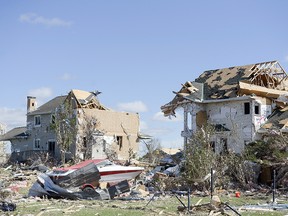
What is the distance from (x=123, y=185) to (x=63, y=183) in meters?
2.62

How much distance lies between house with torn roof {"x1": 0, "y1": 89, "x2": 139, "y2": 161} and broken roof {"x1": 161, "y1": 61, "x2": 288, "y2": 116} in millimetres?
7894

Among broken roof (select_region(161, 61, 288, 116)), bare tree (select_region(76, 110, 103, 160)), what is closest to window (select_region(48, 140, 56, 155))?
bare tree (select_region(76, 110, 103, 160))

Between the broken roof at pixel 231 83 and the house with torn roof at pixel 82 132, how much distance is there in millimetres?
7894

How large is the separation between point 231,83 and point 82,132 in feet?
48.1

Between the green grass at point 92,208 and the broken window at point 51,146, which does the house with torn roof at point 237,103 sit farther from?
the green grass at point 92,208

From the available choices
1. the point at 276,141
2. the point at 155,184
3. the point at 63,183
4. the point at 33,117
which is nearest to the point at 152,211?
the point at 63,183

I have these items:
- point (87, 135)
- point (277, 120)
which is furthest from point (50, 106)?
point (277, 120)

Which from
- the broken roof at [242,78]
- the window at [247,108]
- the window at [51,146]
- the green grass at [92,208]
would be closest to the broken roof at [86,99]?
the window at [51,146]

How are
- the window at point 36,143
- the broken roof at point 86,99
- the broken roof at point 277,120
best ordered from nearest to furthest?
the broken roof at point 277,120, the broken roof at point 86,99, the window at point 36,143

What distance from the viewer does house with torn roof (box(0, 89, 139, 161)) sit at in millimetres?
43969

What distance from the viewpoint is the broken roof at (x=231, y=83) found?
123ft

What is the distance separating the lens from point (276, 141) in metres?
27.9

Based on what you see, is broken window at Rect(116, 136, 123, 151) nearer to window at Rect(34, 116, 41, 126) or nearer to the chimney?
window at Rect(34, 116, 41, 126)

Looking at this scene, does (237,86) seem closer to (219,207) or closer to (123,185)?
(123,185)
